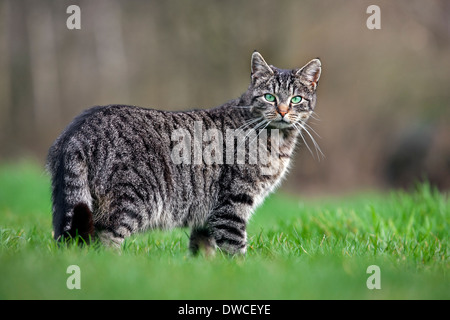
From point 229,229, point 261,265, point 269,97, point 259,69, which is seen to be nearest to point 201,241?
point 229,229

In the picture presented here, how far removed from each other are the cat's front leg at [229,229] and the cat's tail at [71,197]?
97 cm

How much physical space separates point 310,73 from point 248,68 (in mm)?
5407

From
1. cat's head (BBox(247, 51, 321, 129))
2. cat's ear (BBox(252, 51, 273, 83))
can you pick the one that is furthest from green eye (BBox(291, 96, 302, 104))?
cat's ear (BBox(252, 51, 273, 83))

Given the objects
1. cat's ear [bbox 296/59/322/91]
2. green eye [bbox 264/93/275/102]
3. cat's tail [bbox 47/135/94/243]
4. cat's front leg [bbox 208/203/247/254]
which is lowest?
cat's front leg [bbox 208/203/247/254]

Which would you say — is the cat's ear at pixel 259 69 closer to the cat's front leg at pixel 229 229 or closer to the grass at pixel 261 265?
the cat's front leg at pixel 229 229

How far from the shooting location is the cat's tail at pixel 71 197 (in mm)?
3152

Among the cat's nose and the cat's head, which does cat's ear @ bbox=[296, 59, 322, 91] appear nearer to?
the cat's head

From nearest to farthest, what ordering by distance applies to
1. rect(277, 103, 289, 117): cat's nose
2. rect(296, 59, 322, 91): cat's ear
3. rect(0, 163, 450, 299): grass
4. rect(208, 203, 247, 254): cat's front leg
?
rect(0, 163, 450, 299): grass
rect(208, 203, 247, 254): cat's front leg
rect(277, 103, 289, 117): cat's nose
rect(296, 59, 322, 91): cat's ear

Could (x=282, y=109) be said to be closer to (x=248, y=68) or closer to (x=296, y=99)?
(x=296, y=99)

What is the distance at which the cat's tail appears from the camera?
315cm

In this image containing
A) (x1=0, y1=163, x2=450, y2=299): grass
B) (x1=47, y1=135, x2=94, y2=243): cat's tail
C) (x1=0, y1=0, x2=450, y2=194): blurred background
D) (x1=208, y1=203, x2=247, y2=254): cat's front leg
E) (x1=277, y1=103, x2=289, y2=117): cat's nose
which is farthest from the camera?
(x1=0, y1=0, x2=450, y2=194): blurred background

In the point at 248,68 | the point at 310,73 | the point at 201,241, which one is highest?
the point at 248,68

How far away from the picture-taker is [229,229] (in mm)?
3775

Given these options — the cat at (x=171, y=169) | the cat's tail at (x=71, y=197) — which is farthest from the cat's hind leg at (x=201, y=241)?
the cat's tail at (x=71, y=197)
